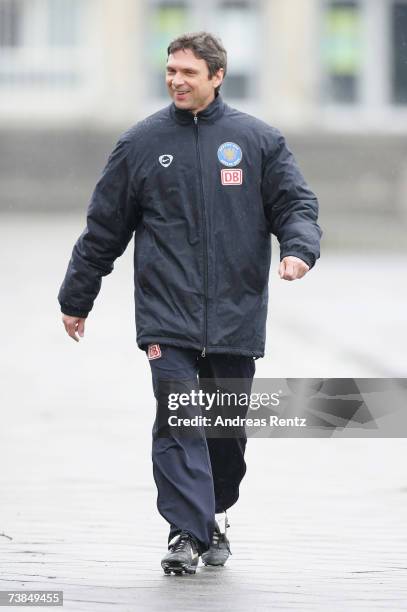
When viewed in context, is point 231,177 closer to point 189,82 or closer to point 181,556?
point 189,82

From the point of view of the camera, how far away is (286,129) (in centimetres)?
3338

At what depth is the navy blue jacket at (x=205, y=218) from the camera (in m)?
5.86

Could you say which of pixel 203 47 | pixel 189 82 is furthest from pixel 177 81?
pixel 203 47

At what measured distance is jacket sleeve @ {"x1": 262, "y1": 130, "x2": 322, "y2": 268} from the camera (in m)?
5.89

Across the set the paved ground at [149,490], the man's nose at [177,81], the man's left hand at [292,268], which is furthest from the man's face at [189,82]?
the paved ground at [149,490]

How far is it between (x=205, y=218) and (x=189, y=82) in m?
0.44

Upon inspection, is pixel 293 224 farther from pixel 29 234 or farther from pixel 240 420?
pixel 29 234

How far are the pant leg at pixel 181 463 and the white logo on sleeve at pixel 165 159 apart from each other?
58 centimetres

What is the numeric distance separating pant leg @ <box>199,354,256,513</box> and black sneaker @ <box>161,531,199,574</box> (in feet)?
1.29

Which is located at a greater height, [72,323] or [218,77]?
[218,77]

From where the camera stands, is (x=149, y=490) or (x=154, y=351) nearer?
(x=154, y=351)

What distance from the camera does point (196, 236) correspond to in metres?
5.85

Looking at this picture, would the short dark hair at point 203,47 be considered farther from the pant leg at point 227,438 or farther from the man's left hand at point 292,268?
the pant leg at point 227,438

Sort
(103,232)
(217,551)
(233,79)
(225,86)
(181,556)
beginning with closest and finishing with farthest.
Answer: (181,556) → (103,232) → (217,551) → (225,86) → (233,79)
